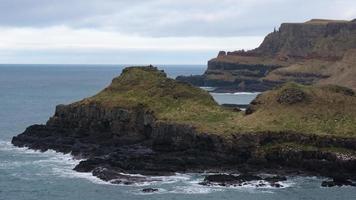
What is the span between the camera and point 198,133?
97688 millimetres

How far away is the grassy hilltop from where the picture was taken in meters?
98.2

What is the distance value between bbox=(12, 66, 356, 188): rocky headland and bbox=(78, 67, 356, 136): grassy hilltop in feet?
0.46

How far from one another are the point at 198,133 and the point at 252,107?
14.8 meters

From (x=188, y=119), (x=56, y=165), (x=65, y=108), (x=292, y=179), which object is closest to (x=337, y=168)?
(x=292, y=179)

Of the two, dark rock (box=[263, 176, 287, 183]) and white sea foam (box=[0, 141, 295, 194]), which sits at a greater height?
dark rock (box=[263, 176, 287, 183])

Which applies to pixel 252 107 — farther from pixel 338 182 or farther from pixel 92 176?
pixel 92 176

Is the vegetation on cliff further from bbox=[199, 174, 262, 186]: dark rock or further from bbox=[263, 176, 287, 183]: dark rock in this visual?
bbox=[263, 176, 287, 183]: dark rock

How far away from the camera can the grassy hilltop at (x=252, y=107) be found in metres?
98.2

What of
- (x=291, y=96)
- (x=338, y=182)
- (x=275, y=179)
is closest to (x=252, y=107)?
(x=291, y=96)

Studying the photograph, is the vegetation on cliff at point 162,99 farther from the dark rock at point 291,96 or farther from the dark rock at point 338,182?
the dark rock at point 338,182

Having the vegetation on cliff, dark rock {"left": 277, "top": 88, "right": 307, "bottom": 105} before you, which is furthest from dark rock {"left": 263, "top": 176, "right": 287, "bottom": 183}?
dark rock {"left": 277, "top": 88, "right": 307, "bottom": 105}

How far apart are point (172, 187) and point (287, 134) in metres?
20.0

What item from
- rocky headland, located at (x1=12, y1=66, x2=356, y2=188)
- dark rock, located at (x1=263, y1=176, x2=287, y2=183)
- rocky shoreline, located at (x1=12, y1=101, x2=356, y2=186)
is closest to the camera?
dark rock, located at (x1=263, y1=176, x2=287, y2=183)

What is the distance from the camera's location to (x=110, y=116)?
115 m
